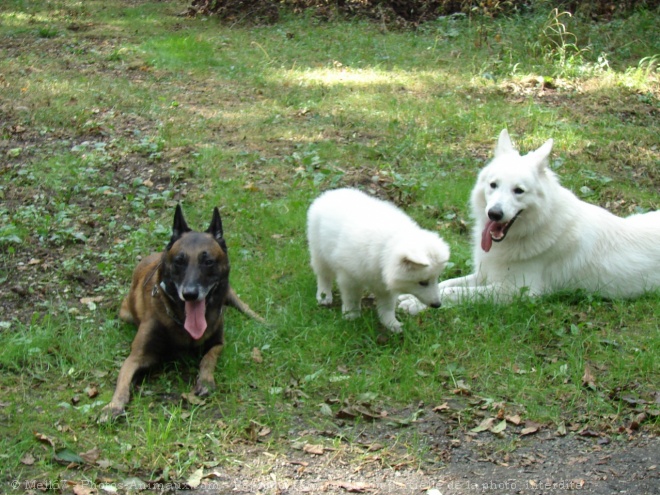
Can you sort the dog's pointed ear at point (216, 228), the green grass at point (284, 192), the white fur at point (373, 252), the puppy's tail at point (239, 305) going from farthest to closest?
the puppy's tail at point (239, 305) < the dog's pointed ear at point (216, 228) < the white fur at point (373, 252) < the green grass at point (284, 192)

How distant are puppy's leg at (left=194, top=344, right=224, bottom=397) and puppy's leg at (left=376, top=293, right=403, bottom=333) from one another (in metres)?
1.18

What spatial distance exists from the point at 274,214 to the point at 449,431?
3.56m

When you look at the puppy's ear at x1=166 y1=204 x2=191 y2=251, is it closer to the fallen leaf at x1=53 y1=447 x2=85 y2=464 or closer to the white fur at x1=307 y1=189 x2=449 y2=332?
the white fur at x1=307 y1=189 x2=449 y2=332

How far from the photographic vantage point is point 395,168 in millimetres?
8625

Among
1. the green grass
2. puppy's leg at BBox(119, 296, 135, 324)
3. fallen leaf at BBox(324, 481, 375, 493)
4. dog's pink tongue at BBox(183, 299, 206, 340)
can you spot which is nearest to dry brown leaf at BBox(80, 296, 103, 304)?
the green grass

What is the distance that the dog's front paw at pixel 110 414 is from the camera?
4359 mm

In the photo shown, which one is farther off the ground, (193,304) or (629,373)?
(193,304)

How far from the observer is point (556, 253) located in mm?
6168

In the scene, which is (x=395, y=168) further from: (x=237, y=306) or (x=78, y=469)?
(x=78, y=469)

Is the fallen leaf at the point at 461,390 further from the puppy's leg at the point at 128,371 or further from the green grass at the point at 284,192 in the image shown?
the puppy's leg at the point at 128,371

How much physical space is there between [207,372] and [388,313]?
1392mm

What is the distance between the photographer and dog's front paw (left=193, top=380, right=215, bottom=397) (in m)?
4.73

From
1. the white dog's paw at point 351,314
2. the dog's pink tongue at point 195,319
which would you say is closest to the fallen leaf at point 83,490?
the dog's pink tongue at point 195,319

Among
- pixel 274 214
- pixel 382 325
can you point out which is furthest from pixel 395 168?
pixel 382 325
